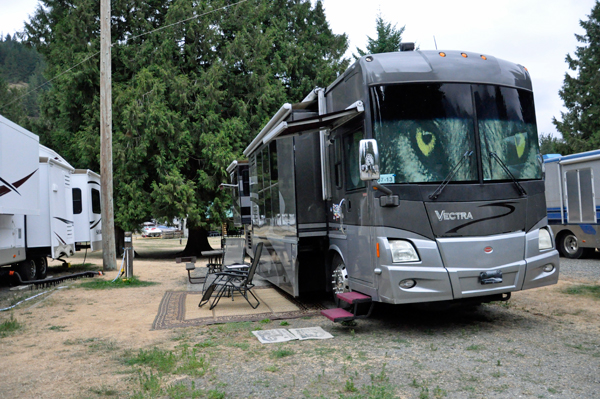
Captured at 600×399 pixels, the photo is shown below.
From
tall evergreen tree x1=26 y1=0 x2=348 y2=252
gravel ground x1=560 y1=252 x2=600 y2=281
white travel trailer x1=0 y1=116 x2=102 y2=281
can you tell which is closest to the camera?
white travel trailer x1=0 y1=116 x2=102 y2=281

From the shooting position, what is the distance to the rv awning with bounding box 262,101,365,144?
6.01 metres

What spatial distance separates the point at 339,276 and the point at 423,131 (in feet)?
7.55

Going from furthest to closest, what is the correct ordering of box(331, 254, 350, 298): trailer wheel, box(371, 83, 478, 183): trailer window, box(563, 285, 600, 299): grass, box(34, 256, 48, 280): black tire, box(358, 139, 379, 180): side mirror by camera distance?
1. box(34, 256, 48, 280): black tire
2. box(563, 285, 600, 299): grass
3. box(331, 254, 350, 298): trailer wheel
4. box(371, 83, 478, 183): trailer window
5. box(358, 139, 379, 180): side mirror

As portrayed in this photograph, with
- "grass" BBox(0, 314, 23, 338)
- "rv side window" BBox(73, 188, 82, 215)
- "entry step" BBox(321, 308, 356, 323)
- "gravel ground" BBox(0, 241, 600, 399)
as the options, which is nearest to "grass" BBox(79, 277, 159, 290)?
"rv side window" BBox(73, 188, 82, 215)

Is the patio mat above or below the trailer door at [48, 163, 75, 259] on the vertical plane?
below

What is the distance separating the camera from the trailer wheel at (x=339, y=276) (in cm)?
666

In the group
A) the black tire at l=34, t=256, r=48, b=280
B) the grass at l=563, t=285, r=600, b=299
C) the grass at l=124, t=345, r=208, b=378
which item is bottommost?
the grass at l=563, t=285, r=600, b=299

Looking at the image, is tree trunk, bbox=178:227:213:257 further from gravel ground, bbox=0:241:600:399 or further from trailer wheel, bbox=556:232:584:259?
gravel ground, bbox=0:241:600:399

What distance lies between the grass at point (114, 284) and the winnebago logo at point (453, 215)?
8051 millimetres

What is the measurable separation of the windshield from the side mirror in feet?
0.84

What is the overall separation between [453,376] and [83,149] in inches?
676

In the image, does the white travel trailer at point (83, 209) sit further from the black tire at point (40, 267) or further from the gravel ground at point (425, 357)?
the gravel ground at point (425, 357)

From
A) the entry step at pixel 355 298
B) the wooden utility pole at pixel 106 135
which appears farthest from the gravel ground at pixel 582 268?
the wooden utility pole at pixel 106 135

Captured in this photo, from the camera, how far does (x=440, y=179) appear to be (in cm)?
571
